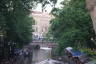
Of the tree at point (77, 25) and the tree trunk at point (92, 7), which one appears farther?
the tree at point (77, 25)

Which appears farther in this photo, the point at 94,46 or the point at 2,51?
the point at 2,51

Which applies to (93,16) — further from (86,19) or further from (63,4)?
(63,4)

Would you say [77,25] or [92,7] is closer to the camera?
[92,7]

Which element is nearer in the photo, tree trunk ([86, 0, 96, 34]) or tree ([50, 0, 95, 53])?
tree trunk ([86, 0, 96, 34])

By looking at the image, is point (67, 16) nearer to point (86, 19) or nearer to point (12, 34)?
point (86, 19)

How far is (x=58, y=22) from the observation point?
20.5 meters

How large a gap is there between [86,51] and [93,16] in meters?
12.8

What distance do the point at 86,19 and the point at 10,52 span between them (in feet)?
32.7

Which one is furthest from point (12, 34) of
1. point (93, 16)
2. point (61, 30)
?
point (93, 16)

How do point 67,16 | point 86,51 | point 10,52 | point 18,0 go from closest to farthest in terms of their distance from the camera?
point 18,0 < point 86,51 < point 67,16 < point 10,52

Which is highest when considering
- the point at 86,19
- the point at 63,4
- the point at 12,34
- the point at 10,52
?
the point at 63,4

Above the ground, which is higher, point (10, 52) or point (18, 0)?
point (18, 0)

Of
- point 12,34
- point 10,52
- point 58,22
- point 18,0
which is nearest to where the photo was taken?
point 18,0

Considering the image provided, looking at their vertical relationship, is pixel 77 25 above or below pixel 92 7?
below
